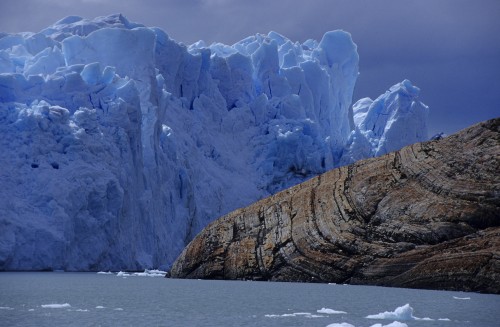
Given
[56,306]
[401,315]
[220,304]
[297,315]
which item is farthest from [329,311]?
[56,306]

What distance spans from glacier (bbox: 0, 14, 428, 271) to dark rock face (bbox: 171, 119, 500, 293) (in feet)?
23.1

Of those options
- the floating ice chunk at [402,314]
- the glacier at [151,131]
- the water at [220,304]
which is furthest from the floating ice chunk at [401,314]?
the glacier at [151,131]

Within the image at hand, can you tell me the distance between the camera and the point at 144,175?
39.9 m

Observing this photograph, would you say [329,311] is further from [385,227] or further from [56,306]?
[385,227]

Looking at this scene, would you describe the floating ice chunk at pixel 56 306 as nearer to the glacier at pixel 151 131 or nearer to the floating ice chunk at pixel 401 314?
the floating ice chunk at pixel 401 314

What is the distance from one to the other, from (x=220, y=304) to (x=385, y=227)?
29.7ft

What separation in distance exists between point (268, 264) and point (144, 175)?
1356cm

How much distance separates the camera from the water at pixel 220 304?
14.8 m

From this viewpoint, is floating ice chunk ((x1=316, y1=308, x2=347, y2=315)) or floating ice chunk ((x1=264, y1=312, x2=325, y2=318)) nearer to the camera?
floating ice chunk ((x1=264, y1=312, x2=325, y2=318))

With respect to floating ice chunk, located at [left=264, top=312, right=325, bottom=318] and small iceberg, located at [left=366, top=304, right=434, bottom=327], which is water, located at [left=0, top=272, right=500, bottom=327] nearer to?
floating ice chunk, located at [left=264, top=312, right=325, bottom=318]

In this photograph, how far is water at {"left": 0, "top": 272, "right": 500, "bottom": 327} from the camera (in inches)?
584

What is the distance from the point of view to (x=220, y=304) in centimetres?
1845

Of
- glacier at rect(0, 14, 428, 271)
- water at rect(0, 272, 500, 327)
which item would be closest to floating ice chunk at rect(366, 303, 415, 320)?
water at rect(0, 272, 500, 327)

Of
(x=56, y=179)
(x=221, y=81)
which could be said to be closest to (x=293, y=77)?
(x=221, y=81)
